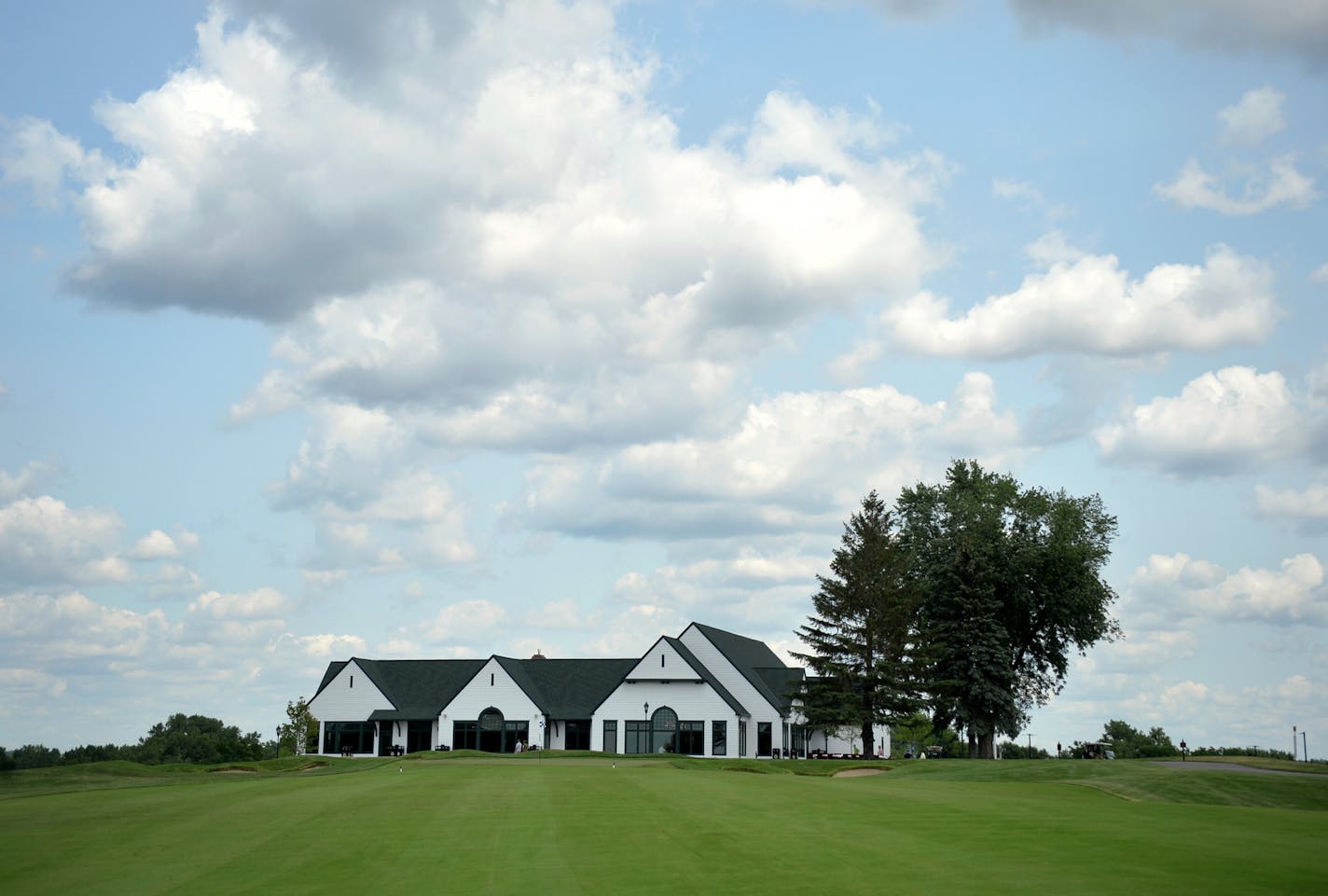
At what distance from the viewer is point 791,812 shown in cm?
2448

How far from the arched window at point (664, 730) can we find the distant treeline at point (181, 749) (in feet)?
78.0

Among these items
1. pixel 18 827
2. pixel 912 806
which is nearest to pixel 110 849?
pixel 18 827

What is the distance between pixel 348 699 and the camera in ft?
249

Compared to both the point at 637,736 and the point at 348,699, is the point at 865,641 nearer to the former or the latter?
the point at 637,736

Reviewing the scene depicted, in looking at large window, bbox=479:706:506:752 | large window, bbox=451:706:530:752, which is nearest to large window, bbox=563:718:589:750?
large window, bbox=451:706:530:752

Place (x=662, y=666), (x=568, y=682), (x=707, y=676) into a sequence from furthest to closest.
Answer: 1. (x=568, y=682)
2. (x=662, y=666)
3. (x=707, y=676)

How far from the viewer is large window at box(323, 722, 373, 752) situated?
247 ft

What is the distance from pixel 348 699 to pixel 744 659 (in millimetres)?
25771

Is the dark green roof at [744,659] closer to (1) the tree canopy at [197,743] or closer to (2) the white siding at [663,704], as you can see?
(2) the white siding at [663,704]

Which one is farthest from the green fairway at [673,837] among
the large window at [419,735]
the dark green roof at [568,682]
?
the large window at [419,735]

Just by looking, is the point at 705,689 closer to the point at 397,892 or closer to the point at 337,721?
the point at 337,721

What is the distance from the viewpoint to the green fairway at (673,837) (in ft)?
52.3

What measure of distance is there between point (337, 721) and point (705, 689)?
24443 mm

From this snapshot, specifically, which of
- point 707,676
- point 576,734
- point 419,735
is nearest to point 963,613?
point 707,676
